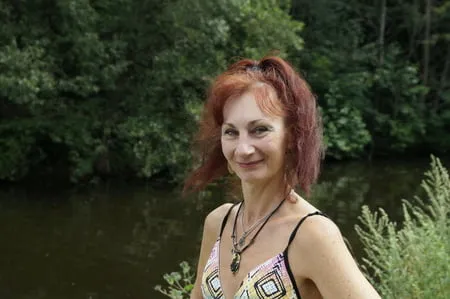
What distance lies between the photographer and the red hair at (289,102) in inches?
58.6

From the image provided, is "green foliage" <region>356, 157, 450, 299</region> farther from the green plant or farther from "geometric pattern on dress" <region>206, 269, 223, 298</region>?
"geometric pattern on dress" <region>206, 269, 223, 298</region>

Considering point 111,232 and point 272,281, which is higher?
point 272,281

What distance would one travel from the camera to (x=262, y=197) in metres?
1.57

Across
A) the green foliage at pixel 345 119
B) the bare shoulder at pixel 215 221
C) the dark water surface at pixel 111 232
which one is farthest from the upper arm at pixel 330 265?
the green foliage at pixel 345 119

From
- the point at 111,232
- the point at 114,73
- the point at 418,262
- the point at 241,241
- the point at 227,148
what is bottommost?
the point at 111,232

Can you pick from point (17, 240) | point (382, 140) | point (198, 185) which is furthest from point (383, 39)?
point (198, 185)

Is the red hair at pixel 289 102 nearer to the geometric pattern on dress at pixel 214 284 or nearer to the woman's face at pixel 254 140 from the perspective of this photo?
the woman's face at pixel 254 140

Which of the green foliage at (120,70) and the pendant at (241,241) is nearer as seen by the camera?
the pendant at (241,241)

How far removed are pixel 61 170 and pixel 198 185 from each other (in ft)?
40.4

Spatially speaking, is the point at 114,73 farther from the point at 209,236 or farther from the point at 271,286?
the point at 271,286

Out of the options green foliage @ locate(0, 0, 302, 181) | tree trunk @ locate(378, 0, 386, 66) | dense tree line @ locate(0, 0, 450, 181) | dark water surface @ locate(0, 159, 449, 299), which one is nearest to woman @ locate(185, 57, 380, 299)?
dark water surface @ locate(0, 159, 449, 299)

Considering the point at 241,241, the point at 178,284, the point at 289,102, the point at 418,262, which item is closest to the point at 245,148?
the point at 289,102

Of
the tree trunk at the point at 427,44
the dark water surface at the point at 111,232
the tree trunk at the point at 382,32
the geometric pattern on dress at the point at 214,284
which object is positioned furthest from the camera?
the tree trunk at the point at 382,32

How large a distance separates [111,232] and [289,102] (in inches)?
345
